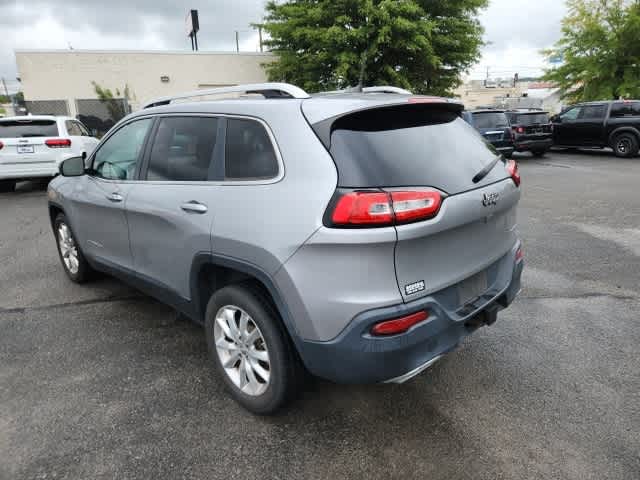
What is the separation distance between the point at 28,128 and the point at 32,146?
47 cm

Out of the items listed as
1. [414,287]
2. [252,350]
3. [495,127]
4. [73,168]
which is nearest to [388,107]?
[414,287]

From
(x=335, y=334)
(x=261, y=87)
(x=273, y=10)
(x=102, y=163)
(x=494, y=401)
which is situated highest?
(x=273, y=10)

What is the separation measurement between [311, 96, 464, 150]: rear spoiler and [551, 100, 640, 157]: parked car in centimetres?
1537

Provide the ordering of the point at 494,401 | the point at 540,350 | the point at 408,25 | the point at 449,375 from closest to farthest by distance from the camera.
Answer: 1. the point at 494,401
2. the point at 449,375
3. the point at 540,350
4. the point at 408,25

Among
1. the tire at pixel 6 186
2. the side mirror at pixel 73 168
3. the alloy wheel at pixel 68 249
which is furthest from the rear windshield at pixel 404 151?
the tire at pixel 6 186

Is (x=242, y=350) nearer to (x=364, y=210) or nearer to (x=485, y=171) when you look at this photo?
(x=364, y=210)

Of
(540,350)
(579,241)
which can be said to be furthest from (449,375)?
(579,241)

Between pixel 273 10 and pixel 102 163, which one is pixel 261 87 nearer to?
pixel 102 163

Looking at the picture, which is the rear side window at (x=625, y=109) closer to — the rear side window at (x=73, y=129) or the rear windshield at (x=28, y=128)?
the rear side window at (x=73, y=129)

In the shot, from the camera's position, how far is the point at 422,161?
235cm

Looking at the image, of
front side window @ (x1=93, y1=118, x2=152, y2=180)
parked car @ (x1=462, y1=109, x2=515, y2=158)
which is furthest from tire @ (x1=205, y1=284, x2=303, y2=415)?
parked car @ (x1=462, y1=109, x2=515, y2=158)

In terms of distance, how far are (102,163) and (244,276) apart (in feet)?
6.83

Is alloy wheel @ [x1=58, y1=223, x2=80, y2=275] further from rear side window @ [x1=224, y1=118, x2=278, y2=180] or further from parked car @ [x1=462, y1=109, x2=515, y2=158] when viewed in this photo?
parked car @ [x1=462, y1=109, x2=515, y2=158]

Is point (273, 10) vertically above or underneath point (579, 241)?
above
